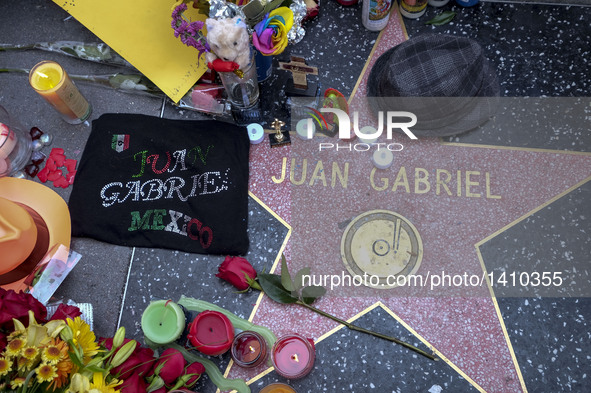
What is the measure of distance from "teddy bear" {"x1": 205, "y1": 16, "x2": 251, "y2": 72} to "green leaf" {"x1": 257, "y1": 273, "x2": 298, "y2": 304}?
0.33 metres

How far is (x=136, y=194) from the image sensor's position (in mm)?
855

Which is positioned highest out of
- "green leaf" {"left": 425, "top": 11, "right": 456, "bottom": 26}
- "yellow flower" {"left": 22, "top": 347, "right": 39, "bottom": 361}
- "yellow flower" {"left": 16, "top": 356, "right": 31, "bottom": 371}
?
"green leaf" {"left": 425, "top": 11, "right": 456, "bottom": 26}

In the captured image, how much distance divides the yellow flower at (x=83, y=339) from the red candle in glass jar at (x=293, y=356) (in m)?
0.29

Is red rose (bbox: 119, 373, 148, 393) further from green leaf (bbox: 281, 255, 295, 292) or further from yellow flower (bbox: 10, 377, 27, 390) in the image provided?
green leaf (bbox: 281, 255, 295, 292)

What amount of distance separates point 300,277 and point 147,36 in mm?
506

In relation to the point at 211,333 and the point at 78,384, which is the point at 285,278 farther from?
the point at 78,384

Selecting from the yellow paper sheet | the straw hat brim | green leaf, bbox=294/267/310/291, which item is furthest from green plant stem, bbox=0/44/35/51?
green leaf, bbox=294/267/310/291

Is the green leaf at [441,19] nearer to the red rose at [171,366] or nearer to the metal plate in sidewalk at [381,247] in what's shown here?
the metal plate in sidewalk at [381,247]

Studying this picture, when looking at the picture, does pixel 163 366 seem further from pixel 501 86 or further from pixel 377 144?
pixel 501 86

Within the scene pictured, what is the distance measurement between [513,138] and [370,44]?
31 cm

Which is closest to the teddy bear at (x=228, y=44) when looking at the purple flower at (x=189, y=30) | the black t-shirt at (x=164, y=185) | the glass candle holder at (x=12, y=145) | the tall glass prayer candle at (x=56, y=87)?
the purple flower at (x=189, y=30)

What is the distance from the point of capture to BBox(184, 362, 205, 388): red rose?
0.70m

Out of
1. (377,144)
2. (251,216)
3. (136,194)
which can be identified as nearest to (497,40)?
(377,144)

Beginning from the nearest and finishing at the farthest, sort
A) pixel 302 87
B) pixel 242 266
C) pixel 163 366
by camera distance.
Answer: pixel 163 366, pixel 242 266, pixel 302 87
